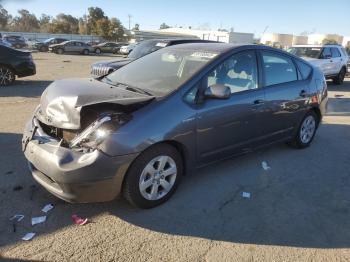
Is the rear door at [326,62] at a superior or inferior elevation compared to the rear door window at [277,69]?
inferior

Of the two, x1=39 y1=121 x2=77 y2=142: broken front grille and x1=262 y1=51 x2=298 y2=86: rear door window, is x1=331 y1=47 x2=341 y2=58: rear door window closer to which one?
x1=262 y1=51 x2=298 y2=86: rear door window

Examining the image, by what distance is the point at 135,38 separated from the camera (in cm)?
7444

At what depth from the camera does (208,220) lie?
382 cm

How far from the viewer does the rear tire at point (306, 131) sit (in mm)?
6164

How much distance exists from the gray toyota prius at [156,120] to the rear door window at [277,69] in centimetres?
2

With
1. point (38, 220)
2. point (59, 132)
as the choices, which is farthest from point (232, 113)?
point (38, 220)

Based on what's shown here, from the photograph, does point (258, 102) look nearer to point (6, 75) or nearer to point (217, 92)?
point (217, 92)

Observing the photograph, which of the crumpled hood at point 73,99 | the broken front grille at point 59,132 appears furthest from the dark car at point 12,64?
the broken front grille at point 59,132

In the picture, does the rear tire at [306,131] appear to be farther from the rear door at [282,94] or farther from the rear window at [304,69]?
the rear window at [304,69]

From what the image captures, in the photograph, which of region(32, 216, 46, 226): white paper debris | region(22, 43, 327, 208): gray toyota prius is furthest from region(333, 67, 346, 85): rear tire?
region(32, 216, 46, 226): white paper debris

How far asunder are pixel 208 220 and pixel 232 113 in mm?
1404

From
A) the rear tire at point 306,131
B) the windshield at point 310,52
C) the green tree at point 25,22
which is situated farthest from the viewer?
the green tree at point 25,22

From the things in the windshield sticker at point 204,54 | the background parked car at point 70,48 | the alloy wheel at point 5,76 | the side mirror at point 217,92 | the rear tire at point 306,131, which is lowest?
the background parked car at point 70,48

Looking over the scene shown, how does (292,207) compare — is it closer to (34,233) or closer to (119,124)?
(119,124)
